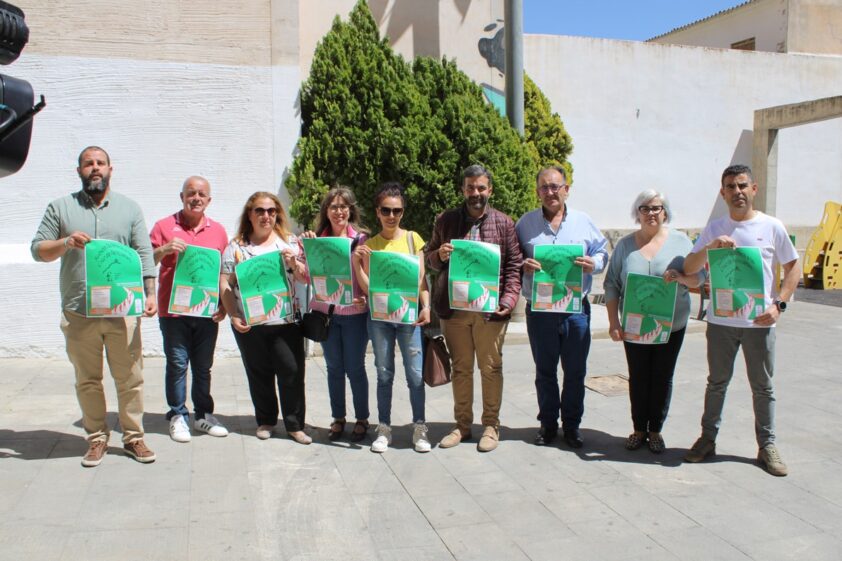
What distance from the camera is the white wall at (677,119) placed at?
46.8 ft

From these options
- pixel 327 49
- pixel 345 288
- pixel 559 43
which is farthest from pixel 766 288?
pixel 559 43

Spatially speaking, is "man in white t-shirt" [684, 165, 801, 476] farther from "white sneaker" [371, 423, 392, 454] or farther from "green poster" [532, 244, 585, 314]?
"white sneaker" [371, 423, 392, 454]

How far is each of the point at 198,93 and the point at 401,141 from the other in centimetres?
219

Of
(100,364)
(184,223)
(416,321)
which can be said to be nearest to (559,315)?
(416,321)

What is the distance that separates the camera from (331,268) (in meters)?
5.06

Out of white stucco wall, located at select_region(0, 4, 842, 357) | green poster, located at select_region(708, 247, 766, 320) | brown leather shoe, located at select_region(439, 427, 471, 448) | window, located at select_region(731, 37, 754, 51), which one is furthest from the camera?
window, located at select_region(731, 37, 754, 51)

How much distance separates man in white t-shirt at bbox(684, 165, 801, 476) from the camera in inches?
181

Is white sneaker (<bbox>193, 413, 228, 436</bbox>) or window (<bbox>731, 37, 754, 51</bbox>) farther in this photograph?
window (<bbox>731, 37, 754, 51</bbox>)

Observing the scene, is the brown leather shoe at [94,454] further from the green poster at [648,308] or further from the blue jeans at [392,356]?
the green poster at [648,308]

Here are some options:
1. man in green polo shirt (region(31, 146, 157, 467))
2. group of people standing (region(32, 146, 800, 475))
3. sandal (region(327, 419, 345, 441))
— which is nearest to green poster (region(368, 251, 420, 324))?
group of people standing (region(32, 146, 800, 475))

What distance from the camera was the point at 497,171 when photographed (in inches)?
326

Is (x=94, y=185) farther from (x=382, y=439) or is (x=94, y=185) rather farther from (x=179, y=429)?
(x=382, y=439)

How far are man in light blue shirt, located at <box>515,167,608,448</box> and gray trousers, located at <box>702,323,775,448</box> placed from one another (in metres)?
0.82

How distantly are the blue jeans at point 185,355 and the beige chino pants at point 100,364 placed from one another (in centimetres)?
40
